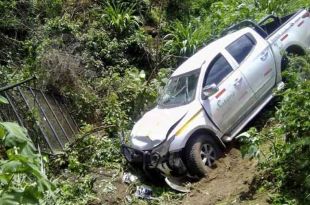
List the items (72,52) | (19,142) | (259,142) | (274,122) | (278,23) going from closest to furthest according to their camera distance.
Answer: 1. (19,142)
2. (259,142)
3. (274,122)
4. (278,23)
5. (72,52)

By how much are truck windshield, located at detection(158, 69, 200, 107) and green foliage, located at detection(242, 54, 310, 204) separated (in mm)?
2268

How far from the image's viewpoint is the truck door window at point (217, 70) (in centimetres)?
877

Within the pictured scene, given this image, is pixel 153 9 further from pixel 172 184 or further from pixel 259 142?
pixel 259 142

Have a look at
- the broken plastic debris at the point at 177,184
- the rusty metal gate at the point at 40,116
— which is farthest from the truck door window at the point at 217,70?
the rusty metal gate at the point at 40,116

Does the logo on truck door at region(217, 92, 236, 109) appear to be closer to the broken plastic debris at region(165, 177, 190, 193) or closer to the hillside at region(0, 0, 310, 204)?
the hillside at region(0, 0, 310, 204)

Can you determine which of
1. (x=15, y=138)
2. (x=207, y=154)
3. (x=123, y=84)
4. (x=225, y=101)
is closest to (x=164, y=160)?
(x=207, y=154)

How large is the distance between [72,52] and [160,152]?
626 centimetres

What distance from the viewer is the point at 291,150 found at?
6.06 metres

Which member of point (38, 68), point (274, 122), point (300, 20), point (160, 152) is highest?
point (38, 68)

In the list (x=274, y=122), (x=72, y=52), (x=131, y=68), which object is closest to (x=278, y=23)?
(x=274, y=122)

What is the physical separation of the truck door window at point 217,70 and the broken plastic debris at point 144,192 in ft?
7.30

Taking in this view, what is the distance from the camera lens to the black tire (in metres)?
7.78

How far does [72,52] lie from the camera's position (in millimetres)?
13211

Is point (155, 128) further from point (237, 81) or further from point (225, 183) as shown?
point (237, 81)
